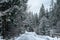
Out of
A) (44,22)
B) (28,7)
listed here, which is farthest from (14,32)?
(44,22)

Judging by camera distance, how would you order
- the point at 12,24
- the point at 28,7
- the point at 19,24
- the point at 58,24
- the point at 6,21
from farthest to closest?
the point at 58,24
the point at 28,7
the point at 19,24
the point at 12,24
the point at 6,21

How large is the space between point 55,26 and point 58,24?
1090 mm

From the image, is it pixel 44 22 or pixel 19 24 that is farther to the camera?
pixel 44 22

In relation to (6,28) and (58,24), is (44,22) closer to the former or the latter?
(58,24)

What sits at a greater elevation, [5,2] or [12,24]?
[5,2]

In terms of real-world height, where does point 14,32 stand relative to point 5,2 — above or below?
below

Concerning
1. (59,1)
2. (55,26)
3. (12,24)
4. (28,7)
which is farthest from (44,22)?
(12,24)

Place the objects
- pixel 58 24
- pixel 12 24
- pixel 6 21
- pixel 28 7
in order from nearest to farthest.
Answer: pixel 6 21 < pixel 12 24 < pixel 28 7 < pixel 58 24

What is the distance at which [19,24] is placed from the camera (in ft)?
38.1

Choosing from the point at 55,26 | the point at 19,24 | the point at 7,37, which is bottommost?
the point at 55,26

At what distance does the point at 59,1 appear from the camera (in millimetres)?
34750

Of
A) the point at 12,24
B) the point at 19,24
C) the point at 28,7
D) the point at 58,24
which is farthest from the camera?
the point at 58,24

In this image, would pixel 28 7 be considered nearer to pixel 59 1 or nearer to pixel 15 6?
pixel 15 6

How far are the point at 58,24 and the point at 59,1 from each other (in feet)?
16.8
